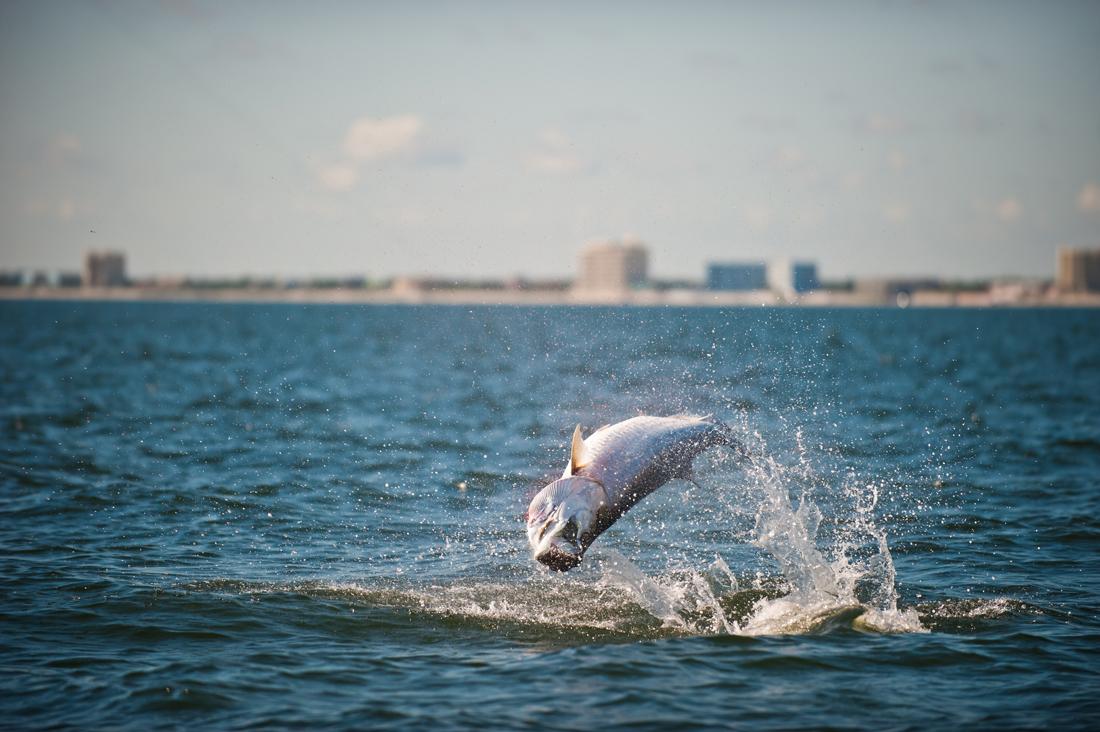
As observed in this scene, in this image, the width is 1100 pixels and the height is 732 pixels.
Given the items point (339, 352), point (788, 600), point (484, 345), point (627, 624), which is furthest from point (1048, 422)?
point (484, 345)

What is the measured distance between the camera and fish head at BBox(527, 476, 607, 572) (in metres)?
9.55

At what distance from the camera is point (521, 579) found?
14.4 meters

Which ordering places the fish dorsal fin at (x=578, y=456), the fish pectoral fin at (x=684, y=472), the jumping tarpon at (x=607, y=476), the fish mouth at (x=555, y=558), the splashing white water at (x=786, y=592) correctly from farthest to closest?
the splashing white water at (x=786, y=592), the fish pectoral fin at (x=684, y=472), the fish dorsal fin at (x=578, y=456), the jumping tarpon at (x=607, y=476), the fish mouth at (x=555, y=558)

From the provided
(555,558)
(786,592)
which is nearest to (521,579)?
(786,592)

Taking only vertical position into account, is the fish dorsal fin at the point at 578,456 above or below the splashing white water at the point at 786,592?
above

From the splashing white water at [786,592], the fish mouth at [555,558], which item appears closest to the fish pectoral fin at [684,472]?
the splashing white water at [786,592]

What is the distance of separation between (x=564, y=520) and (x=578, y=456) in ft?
2.34

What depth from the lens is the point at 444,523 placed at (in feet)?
59.3

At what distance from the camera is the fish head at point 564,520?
955cm

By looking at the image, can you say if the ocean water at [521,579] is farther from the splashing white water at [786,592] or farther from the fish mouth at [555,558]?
the fish mouth at [555,558]

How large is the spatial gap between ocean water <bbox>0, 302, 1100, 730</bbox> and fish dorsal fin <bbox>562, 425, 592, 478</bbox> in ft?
7.66

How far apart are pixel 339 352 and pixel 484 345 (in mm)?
18670

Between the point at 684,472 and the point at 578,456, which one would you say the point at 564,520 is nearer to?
the point at 578,456

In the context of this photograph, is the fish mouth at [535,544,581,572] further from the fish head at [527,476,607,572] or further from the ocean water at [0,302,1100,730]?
the ocean water at [0,302,1100,730]
